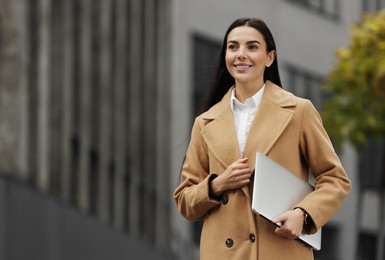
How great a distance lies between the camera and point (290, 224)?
5.19 m

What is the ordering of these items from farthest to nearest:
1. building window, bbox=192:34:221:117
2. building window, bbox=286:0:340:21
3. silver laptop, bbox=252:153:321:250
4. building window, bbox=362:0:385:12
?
building window, bbox=362:0:385:12, building window, bbox=286:0:340:21, building window, bbox=192:34:221:117, silver laptop, bbox=252:153:321:250

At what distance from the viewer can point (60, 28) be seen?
93.0 feet

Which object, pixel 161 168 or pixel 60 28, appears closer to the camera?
pixel 60 28

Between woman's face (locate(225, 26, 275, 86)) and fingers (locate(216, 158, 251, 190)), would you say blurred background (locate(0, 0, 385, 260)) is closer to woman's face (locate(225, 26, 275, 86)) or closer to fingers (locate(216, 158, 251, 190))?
woman's face (locate(225, 26, 275, 86))

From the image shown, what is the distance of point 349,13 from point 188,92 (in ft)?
39.6

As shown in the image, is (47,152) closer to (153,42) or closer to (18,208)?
(18,208)

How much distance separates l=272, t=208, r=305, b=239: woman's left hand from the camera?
17.0 ft

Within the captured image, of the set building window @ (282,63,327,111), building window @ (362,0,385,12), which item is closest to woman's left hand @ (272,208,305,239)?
building window @ (282,63,327,111)

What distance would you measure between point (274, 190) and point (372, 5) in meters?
42.1

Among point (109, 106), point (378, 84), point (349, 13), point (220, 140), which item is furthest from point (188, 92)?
point (220, 140)

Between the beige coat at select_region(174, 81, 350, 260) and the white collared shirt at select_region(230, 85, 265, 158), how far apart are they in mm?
28

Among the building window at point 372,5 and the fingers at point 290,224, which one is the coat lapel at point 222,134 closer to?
the fingers at point 290,224

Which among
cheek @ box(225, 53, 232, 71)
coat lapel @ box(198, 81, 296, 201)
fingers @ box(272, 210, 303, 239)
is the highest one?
cheek @ box(225, 53, 232, 71)

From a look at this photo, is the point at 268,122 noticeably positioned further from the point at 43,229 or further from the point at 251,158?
the point at 43,229
